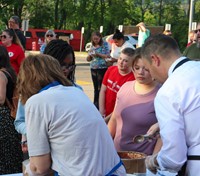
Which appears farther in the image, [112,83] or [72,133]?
[112,83]

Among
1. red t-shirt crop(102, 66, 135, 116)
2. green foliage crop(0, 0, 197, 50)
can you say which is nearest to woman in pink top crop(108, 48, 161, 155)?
red t-shirt crop(102, 66, 135, 116)

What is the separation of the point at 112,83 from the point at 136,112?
1.44 m

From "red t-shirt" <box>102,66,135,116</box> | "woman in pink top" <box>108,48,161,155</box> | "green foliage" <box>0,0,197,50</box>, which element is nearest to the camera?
"woman in pink top" <box>108,48,161,155</box>

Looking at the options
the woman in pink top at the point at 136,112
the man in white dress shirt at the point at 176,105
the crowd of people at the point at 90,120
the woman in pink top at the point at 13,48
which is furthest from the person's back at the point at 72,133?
the woman in pink top at the point at 13,48

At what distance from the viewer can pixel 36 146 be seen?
258cm

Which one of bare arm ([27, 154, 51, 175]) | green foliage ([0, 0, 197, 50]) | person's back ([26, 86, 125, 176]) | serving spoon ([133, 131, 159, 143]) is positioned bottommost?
green foliage ([0, 0, 197, 50])

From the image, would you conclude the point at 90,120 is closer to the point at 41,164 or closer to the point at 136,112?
the point at 41,164

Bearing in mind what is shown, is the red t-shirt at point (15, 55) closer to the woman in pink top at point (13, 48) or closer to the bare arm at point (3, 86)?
the woman in pink top at point (13, 48)

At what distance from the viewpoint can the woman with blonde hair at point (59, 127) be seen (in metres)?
2.57

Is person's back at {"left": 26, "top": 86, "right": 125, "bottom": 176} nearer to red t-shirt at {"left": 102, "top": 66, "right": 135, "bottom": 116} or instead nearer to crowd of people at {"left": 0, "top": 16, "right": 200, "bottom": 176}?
crowd of people at {"left": 0, "top": 16, "right": 200, "bottom": 176}

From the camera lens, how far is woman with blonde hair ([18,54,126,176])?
2570mm

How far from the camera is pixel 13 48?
7.12 m

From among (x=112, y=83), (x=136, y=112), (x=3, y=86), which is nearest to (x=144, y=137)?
(x=136, y=112)

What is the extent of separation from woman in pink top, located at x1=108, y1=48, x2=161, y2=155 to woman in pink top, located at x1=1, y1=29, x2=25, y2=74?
122 inches
